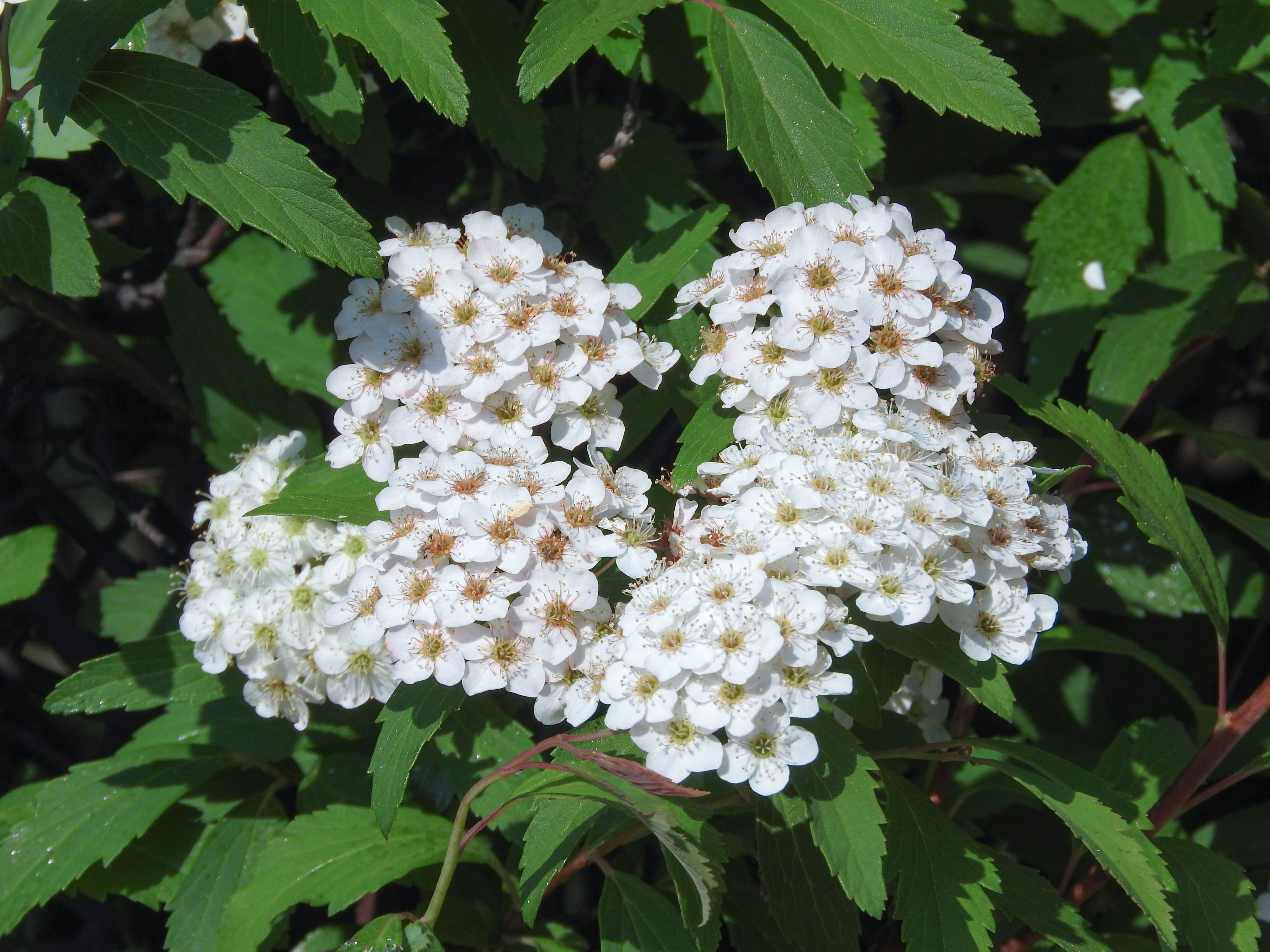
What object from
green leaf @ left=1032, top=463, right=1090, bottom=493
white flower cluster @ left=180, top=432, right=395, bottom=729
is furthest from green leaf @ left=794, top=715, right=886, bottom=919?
white flower cluster @ left=180, top=432, right=395, bottom=729

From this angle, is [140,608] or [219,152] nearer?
[219,152]

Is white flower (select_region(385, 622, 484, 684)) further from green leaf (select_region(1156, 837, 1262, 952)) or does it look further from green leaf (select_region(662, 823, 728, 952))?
Result: green leaf (select_region(1156, 837, 1262, 952))

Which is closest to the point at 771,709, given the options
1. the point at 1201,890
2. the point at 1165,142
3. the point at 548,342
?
the point at 548,342

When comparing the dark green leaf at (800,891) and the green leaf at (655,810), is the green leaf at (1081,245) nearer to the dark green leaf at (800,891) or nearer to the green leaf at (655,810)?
the dark green leaf at (800,891)

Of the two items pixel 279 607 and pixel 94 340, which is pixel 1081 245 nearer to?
pixel 279 607

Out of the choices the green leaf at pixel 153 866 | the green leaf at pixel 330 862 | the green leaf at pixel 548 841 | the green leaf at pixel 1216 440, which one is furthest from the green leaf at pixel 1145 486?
the green leaf at pixel 153 866

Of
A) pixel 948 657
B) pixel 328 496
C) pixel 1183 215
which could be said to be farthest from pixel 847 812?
pixel 1183 215
